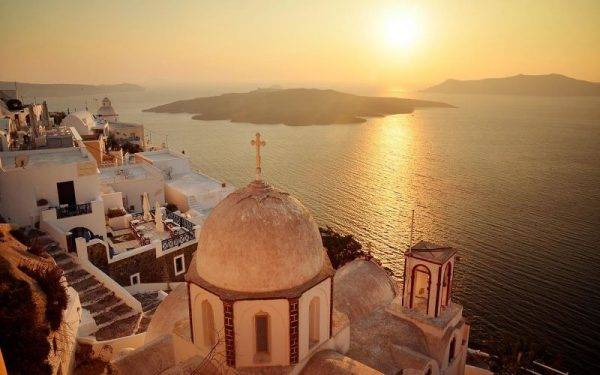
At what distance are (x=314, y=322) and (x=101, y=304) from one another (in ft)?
34.0

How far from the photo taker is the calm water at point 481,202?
85.2 ft

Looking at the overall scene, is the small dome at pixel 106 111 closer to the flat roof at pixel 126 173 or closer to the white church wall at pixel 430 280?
the flat roof at pixel 126 173

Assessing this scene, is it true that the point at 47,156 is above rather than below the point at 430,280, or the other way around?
above

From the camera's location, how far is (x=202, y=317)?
9766mm

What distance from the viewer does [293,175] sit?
5466 cm

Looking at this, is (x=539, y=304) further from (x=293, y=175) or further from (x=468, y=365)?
(x=293, y=175)

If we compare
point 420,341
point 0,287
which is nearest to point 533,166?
point 420,341

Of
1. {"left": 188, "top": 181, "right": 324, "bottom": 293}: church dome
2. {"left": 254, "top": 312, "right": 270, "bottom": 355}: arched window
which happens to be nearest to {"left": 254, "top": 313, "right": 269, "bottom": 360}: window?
{"left": 254, "top": 312, "right": 270, "bottom": 355}: arched window

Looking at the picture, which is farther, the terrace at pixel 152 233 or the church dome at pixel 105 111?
the church dome at pixel 105 111

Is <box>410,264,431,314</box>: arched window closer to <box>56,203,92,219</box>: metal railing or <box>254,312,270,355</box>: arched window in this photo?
<box>254,312,270,355</box>: arched window

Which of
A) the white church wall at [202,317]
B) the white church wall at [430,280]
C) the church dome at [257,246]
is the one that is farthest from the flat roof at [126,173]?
the church dome at [257,246]

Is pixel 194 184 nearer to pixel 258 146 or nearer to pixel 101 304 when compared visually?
pixel 101 304

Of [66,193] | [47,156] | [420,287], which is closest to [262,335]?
[420,287]

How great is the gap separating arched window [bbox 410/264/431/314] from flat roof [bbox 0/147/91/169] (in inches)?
707
